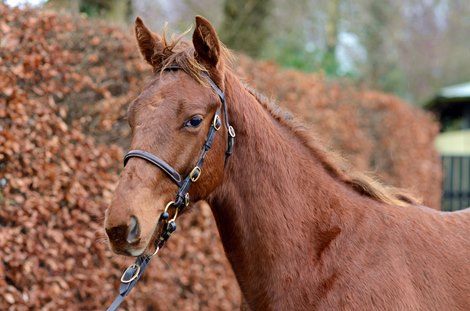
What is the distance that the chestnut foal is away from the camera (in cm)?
261

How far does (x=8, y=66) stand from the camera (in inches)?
157

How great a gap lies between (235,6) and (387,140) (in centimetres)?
358

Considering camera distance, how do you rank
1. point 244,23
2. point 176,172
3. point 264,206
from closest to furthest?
1. point 176,172
2. point 264,206
3. point 244,23

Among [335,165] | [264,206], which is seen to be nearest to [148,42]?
[264,206]

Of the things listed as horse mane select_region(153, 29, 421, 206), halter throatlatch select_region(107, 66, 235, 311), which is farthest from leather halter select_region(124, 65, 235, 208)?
horse mane select_region(153, 29, 421, 206)

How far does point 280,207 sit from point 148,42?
100 centimetres

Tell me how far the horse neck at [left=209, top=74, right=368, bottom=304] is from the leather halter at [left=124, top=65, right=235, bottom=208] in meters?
0.07

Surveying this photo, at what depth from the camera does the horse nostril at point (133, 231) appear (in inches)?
93.7

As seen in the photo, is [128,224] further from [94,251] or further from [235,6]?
[235,6]

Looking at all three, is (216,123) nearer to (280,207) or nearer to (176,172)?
(176,172)

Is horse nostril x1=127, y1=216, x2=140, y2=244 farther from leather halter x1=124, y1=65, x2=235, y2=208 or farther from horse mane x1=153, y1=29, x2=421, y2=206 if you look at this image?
horse mane x1=153, y1=29, x2=421, y2=206

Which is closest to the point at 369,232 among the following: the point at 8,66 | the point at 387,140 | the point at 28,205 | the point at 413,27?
the point at 28,205

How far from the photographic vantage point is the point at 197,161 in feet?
8.64

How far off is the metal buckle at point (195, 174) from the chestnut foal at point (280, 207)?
36mm
